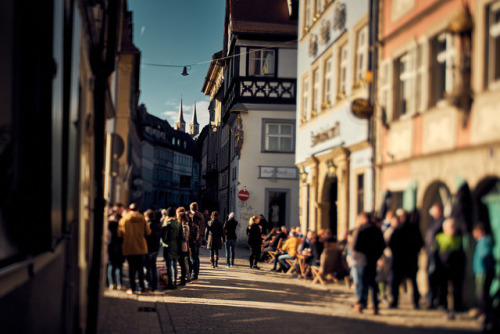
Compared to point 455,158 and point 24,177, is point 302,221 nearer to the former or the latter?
point 455,158

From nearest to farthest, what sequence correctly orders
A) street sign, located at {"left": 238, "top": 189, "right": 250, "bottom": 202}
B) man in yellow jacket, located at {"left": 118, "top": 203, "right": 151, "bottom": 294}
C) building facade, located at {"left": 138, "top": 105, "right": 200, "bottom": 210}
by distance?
building facade, located at {"left": 138, "top": 105, "right": 200, "bottom": 210}
street sign, located at {"left": 238, "top": 189, "right": 250, "bottom": 202}
man in yellow jacket, located at {"left": 118, "top": 203, "right": 151, "bottom": 294}

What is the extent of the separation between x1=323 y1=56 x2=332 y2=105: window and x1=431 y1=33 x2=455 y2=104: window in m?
0.66

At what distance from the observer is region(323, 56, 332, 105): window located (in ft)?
7.04

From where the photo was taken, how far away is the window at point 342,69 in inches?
77.8

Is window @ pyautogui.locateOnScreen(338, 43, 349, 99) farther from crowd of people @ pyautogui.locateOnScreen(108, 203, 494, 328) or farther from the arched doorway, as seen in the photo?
the arched doorway

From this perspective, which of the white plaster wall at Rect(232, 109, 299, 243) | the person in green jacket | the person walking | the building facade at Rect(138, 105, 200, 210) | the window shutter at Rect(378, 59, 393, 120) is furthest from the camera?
the person walking

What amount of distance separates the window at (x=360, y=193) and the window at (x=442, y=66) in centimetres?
37

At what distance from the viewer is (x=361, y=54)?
1854mm

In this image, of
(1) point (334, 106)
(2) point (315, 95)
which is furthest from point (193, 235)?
(1) point (334, 106)

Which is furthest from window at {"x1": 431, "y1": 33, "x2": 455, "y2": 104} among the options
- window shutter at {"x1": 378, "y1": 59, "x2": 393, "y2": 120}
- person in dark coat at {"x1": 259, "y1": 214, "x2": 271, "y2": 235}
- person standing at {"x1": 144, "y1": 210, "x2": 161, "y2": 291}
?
person standing at {"x1": 144, "y1": 210, "x2": 161, "y2": 291}

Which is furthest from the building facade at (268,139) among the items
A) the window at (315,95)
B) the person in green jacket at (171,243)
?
the person in green jacket at (171,243)

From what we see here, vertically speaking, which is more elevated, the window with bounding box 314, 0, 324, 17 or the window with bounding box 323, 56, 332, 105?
the window with bounding box 314, 0, 324, 17

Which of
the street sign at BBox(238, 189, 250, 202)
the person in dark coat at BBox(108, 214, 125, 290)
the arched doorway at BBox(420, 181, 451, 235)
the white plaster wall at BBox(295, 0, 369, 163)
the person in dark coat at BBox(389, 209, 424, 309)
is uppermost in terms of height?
the white plaster wall at BBox(295, 0, 369, 163)

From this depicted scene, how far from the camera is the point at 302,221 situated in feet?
7.66
